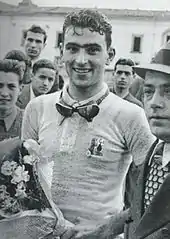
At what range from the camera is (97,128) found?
8.07 feet

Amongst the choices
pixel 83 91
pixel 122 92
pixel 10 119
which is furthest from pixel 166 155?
pixel 10 119

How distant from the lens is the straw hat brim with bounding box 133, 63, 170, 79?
7.66 ft

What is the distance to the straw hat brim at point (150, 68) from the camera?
7.66ft

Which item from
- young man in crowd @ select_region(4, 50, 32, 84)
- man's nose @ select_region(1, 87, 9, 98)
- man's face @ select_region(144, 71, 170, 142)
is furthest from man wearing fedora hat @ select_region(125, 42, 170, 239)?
man's nose @ select_region(1, 87, 9, 98)

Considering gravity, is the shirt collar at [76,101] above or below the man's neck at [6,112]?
above

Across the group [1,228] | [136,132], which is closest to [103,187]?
[136,132]

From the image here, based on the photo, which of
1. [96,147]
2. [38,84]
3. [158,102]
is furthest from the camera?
[38,84]

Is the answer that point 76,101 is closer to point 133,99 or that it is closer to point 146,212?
point 133,99

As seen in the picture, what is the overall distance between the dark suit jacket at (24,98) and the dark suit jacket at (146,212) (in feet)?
1.74

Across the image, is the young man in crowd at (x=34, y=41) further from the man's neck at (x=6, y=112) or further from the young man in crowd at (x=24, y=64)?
the man's neck at (x=6, y=112)

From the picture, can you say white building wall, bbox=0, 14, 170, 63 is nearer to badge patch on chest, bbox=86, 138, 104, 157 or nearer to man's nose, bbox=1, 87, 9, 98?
man's nose, bbox=1, 87, 9, 98

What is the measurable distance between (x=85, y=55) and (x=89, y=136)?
322 millimetres

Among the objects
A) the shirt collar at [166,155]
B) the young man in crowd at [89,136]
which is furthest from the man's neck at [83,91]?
the shirt collar at [166,155]

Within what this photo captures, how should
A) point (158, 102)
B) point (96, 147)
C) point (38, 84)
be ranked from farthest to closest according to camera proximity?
point (38, 84)
point (96, 147)
point (158, 102)
